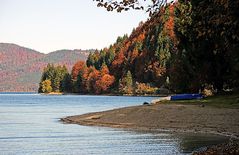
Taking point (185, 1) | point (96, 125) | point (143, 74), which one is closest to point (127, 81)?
point (143, 74)

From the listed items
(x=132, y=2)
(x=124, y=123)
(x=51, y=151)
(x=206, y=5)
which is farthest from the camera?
(x=124, y=123)

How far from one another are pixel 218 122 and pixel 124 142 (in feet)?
33.8

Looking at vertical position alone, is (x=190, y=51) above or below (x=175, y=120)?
above

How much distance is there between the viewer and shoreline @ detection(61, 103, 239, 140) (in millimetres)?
34688

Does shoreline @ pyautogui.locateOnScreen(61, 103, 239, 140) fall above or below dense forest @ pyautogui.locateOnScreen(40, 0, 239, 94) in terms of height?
below

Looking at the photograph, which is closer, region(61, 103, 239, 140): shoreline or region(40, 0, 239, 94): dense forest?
region(40, 0, 239, 94): dense forest

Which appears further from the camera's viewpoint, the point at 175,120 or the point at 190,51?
the point at 190,51

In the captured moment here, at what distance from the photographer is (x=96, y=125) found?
42.9m

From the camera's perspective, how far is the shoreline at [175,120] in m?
34.7

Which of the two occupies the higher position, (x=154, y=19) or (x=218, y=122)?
(x=154, y=19)

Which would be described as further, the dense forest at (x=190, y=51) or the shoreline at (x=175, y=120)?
the shoreline at (x=175, y=120)

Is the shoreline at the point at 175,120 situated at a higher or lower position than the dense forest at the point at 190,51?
lower

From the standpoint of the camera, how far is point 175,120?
131 feet

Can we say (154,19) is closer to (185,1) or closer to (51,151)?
(185,1)
